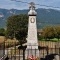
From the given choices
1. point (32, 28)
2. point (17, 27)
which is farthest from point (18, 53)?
point (17, 27)

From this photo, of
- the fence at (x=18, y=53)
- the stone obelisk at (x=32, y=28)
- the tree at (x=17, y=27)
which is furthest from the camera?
the tree at (x=17, y=27)

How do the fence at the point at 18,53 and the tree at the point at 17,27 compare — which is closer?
the fence at the point at 18,53

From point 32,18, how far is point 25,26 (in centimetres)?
2636

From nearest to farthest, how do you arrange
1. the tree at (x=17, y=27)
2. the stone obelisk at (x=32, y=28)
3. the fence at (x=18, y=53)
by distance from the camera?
the fence at (x=18, y=53)
the stone obelisk at (x=32, y=28)
the tree at (x=17, y=27)

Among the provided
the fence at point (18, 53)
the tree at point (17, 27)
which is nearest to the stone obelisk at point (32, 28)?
the fence at point (18, 53)

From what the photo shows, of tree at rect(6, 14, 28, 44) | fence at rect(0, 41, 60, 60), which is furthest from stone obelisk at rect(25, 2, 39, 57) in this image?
tree at rect(6, 14, 28, 44)

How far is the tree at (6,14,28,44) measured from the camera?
4696cm

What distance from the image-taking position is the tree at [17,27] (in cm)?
4696

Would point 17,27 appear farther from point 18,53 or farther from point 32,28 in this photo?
point 32,28

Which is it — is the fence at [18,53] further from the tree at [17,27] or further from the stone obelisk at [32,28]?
the tree at [17,27]

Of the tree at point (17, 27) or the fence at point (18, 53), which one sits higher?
Answer: the tree at point (17, 27)

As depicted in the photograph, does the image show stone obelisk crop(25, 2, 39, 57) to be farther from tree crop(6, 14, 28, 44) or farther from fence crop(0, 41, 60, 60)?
tree crop(6, 14, 28, 44)

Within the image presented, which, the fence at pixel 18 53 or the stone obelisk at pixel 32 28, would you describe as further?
the stone obelisk at pixel 32 28

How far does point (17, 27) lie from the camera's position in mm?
51688
